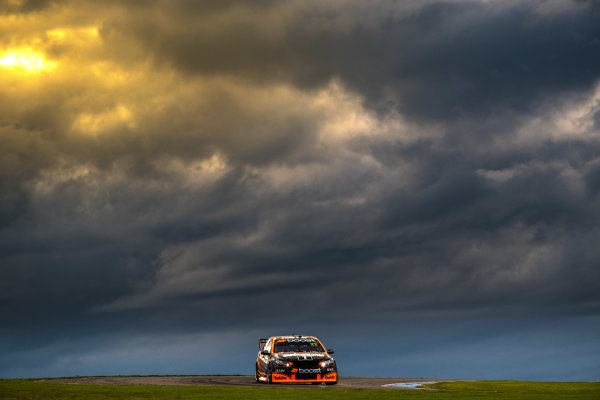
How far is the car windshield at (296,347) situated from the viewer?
31359mm

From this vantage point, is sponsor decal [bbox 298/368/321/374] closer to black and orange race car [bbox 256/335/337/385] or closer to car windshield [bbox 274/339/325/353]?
black and orange race car [bbox 256/335/337/385]

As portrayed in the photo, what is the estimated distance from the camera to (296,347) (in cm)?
3155

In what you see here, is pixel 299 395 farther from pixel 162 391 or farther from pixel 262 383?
pixel 262 383

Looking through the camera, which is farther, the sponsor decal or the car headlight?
the car headlight

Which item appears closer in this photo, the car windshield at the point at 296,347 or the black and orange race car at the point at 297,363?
the black and orange race car at the point at 297,363

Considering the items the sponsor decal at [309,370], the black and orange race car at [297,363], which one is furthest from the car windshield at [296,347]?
the sponsor decal at [309,370]

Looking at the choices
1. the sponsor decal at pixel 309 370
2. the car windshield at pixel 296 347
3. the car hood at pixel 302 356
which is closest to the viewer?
the sponsor decal at pixel 309 370

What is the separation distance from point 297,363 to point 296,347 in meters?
1.13

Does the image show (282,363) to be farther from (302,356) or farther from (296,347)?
(296,347)

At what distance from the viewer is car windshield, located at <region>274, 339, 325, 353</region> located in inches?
1235

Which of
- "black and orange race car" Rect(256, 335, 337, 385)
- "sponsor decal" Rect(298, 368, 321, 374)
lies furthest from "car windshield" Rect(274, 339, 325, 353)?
"sponsor decal" Rect(298, 368, 321, 374)

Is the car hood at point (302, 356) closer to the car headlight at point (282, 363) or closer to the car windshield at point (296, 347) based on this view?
the car headlight at point (282, 363)

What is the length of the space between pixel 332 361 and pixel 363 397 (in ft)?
27.3

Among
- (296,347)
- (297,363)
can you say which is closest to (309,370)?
(297,363)
